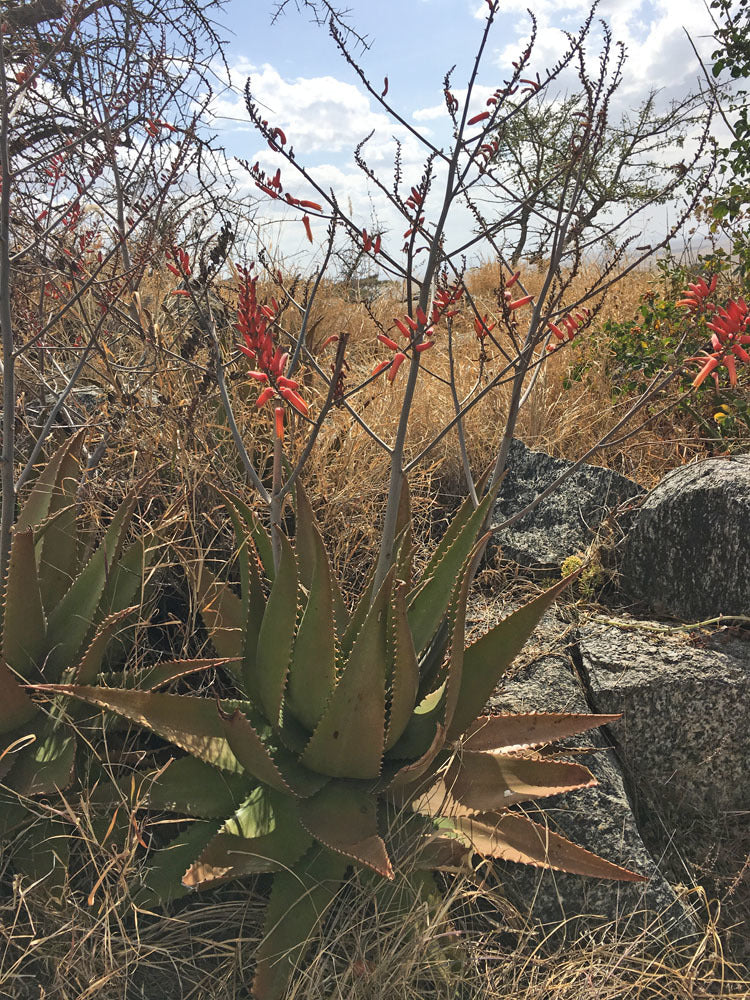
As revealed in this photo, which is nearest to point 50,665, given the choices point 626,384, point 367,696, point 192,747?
point 192,747

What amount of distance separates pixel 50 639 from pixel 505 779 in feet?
4.32

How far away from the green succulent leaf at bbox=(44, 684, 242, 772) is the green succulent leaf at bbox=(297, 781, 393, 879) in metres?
0.24

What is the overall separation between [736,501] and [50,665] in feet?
7.47

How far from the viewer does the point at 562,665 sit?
2391 millimetres

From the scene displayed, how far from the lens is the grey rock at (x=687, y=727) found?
7.20 feet

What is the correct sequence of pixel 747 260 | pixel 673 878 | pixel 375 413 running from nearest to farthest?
pixel 673 878 → pixel 747 260 → pixel 375 413

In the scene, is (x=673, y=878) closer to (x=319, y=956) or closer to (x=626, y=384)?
(x=319, y=956)

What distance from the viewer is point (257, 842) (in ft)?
5.30

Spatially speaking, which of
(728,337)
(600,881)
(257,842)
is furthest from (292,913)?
(728,337)

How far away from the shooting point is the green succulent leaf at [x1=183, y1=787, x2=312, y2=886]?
5.06ft

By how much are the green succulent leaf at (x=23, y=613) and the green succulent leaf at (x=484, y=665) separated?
114cm

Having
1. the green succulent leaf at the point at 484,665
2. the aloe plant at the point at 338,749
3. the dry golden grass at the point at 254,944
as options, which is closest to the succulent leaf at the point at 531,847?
the aloe plant at the point at 338,749

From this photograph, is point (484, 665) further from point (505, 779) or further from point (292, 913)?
point (292, 913)

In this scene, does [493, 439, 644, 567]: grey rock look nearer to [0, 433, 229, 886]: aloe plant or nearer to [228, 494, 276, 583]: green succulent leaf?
[228, 494, 276, 583]: green succulent leaf
